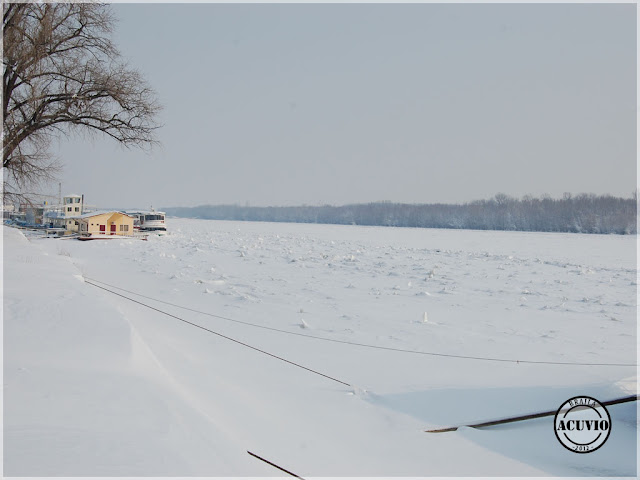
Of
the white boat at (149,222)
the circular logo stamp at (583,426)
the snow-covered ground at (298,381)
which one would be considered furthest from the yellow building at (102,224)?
the circular logo stamp at (583,426)

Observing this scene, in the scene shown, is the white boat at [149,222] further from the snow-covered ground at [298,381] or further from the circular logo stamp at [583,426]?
the circular logo stamp at [583,426]

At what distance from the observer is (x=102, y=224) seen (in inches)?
1164

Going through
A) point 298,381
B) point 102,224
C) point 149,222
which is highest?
point 149,222

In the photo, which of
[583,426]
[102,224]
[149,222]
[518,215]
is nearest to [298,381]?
[583,426]

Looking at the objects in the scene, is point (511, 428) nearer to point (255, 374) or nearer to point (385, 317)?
point (255, 374)

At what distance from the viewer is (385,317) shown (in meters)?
8.98

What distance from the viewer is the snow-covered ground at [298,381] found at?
2.89 meters

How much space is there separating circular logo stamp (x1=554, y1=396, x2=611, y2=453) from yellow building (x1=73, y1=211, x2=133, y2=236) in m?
29.4

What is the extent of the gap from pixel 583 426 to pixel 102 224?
3032cm

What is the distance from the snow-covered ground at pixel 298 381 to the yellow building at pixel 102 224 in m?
20.8

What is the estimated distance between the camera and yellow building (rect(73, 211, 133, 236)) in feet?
95.5

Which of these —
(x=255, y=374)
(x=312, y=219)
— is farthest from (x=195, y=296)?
(x=312, y=219)

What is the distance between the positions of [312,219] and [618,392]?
385ft

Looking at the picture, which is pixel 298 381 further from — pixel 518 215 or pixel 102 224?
pixel 518 215
